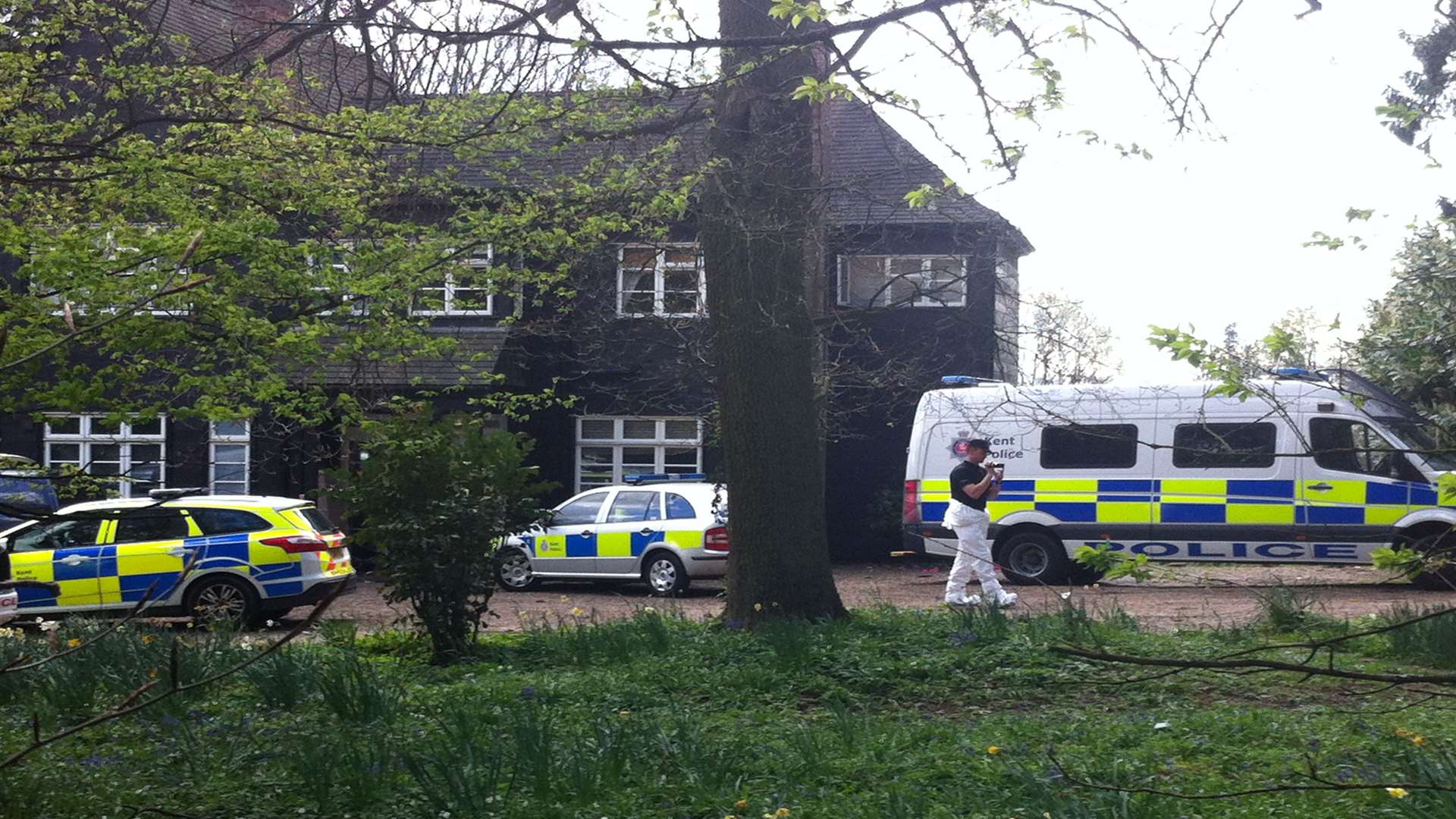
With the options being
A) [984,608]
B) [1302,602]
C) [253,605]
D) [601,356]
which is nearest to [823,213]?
[984,608]

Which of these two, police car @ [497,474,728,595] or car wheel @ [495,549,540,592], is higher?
police car @ [497,474,728,595]

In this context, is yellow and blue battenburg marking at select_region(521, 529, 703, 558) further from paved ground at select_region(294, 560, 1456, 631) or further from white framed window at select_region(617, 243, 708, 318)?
white framed window at select_region(617, 243, 708, 318)

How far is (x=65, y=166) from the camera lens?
7969 mm

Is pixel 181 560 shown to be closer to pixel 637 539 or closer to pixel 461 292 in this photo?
A: pixel 637 539

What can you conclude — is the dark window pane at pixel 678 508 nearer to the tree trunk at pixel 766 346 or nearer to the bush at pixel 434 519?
the tree trunk at pixel 766 346

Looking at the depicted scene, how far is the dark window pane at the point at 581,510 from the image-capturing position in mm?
18688

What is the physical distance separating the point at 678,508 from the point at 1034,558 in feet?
14.8

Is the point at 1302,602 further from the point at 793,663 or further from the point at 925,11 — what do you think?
the point at 925,11

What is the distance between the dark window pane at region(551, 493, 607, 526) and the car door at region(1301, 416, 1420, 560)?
8266mm

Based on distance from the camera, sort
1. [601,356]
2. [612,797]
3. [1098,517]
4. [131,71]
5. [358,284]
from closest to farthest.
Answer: [612,797] < [358,284] < [131,71] < [1098,517] < [601,356]

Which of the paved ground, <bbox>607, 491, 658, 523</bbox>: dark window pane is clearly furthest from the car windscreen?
<bbox>607, 491, 658, 523</bbox>: dark window pane

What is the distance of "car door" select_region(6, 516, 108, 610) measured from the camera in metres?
14.7

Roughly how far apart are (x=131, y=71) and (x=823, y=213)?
18.4 ft

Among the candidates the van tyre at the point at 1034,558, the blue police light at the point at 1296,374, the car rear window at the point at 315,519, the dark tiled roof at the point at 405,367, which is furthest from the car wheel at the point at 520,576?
the blue police light at the point at 1296,374
